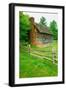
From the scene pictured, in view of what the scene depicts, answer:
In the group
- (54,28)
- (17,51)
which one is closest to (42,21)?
(54,28)

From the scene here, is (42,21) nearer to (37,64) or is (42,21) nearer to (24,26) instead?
(24,26)

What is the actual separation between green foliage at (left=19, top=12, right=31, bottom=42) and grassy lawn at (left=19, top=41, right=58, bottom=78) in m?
0.04

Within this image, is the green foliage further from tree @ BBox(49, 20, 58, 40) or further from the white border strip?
tree @ BBox(49, 20, 58, 40)

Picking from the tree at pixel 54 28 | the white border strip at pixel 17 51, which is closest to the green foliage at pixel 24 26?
the white border strip at pixel 17 51

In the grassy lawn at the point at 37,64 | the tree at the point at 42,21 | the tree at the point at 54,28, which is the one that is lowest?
the grassy lawn at the point at 37,64

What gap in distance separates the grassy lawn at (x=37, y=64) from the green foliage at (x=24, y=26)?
1.7 inches

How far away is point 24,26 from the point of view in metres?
1.58

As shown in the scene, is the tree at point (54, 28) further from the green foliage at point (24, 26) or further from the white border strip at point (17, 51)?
the green foliage at point (24, 26)

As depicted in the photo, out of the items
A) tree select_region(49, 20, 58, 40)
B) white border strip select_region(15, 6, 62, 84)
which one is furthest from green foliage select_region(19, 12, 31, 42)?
tree select_region(49, 20, 58, 40)

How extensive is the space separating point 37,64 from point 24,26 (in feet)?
0.64

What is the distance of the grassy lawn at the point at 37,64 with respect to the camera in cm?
159
